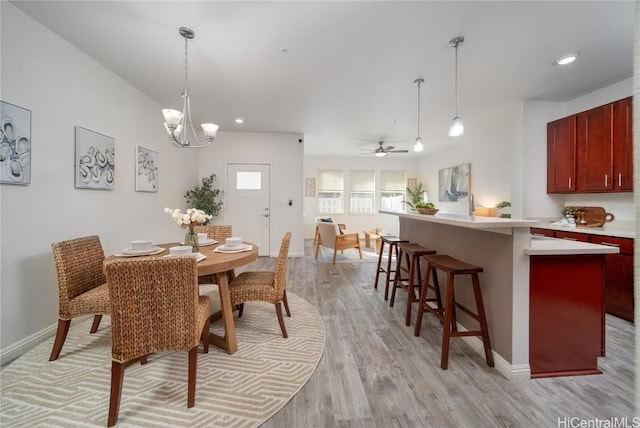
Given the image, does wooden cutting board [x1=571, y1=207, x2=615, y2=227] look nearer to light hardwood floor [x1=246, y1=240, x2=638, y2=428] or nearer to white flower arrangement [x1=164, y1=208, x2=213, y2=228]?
light hardwood floor [x1=246, y1=240, x2=638, y2=428]

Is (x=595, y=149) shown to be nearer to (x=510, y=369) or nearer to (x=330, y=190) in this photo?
(x=510, y=369)

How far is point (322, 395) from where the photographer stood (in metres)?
1.51

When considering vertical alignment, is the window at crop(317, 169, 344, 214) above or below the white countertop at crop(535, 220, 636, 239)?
above

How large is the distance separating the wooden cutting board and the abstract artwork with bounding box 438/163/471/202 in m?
2.31

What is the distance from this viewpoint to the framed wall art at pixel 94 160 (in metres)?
2.36

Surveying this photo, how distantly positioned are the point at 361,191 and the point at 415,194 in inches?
61.9

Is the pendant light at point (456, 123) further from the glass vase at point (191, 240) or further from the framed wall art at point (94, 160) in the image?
the framed wall art at point (94, 160)

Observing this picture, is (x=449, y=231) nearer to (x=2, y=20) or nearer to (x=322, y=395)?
(x=322, y=395)

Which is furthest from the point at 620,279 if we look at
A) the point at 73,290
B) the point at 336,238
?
the point at 73,290

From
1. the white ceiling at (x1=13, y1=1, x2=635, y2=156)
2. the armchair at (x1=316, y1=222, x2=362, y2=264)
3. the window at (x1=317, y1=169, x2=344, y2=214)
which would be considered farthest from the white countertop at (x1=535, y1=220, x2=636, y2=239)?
the window at (x1=317, y1=169, x2=344, y2=214)

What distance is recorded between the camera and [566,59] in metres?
2.44

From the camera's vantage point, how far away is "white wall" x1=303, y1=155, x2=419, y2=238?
24.8 feet

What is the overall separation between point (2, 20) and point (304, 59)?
2.22 m

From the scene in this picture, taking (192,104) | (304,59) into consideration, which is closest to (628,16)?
(304,59)
